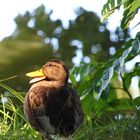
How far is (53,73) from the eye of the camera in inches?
129

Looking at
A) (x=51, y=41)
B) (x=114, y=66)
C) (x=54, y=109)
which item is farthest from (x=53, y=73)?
(x=51, y=41)

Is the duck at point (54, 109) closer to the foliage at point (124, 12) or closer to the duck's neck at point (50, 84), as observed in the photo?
the duck's neck at point (50, 84)

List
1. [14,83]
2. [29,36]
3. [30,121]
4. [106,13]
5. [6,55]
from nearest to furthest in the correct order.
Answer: [30,121] → [106,13] → [14,83] → [6,55] → [29,36]

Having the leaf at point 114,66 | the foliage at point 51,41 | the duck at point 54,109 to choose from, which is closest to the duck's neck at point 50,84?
the duck at point 54,109

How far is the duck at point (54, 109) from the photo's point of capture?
10.1ft

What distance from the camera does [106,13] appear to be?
340 centimetres

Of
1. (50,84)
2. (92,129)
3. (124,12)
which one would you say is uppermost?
(124,12)

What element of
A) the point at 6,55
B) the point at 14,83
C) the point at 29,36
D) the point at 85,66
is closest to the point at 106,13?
the point at 85,66

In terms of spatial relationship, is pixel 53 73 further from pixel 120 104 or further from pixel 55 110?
pixel 120 104

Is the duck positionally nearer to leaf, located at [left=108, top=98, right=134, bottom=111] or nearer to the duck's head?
the duck's head

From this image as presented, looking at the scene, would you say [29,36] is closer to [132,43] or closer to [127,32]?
[127,32]


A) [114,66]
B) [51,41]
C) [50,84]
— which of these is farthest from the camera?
[51,41]

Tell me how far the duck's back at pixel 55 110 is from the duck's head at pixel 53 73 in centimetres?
9

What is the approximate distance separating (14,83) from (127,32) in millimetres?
2754
